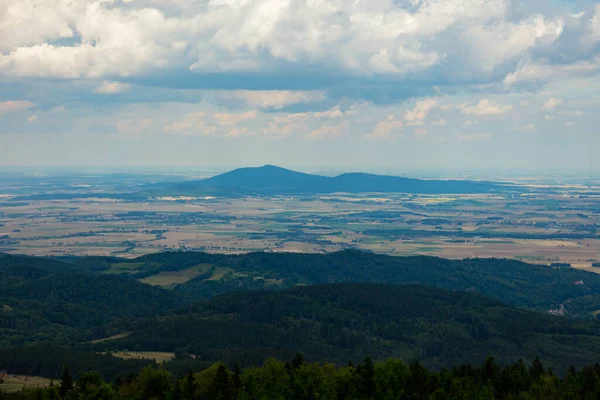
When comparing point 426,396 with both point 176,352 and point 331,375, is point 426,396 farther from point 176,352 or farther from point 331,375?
point 176,352

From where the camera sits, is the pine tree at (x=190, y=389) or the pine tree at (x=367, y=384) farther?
the pine tree at (x=367, y=384)

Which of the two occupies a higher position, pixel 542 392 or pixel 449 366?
pixel 542 392

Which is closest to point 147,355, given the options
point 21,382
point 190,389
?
point 21,382

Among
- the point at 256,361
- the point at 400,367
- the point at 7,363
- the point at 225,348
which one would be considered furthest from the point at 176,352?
the point at 400,367

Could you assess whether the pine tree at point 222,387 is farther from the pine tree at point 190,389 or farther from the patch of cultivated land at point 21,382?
the patch of cultivated land at point 21,382

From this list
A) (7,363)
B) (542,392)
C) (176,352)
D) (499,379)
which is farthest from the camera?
(176,352)

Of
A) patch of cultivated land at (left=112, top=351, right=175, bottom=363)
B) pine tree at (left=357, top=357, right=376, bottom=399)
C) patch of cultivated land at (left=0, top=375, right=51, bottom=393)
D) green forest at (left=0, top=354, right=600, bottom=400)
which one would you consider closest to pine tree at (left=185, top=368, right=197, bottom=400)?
green forest at (left=0, top=354, right=600, bottom=400)

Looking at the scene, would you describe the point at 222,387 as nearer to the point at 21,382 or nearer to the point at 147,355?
the point at 21,382

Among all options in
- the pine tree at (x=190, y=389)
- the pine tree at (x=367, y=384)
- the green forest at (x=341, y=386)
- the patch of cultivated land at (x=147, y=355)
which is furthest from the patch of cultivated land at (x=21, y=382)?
the pine tree at (x=367, y=384)

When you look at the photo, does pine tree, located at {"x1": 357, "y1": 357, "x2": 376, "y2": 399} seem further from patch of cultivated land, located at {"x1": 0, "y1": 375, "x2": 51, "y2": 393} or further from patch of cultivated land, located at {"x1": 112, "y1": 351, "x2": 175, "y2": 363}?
patch of cultivated land, located at {"x1": 112, "y1": 351, "x2": 175, "y2": 363}
